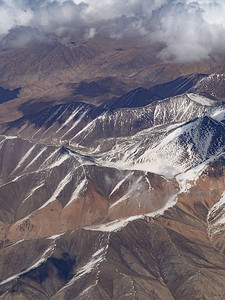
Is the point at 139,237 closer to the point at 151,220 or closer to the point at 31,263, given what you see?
the point at 151,220

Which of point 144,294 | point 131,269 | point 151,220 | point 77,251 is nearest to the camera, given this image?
point 144,294

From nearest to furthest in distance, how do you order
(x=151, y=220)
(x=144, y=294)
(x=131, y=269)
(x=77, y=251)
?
(x=144, y=294) → (x=131, y=269) → (x=77, y=251) → (x=151, y=220)

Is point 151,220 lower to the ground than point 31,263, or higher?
lower

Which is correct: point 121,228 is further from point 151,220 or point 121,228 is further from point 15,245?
point 15,245

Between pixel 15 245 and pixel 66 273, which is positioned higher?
pixel 15 245

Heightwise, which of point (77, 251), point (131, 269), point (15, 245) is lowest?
point (131, 269)

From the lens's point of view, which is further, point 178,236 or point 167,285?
point 178,236

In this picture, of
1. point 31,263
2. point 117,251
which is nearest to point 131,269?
point 117,251

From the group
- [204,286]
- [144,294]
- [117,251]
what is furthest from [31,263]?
[204,286]

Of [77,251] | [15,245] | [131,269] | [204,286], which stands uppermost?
[15,245]
